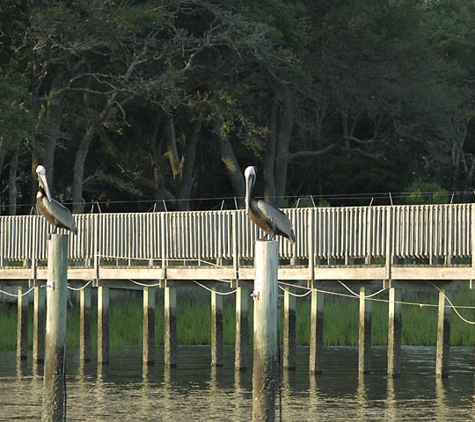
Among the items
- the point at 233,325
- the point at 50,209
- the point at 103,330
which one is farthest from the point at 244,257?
the point at 233,325

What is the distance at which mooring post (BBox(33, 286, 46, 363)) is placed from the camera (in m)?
41.7

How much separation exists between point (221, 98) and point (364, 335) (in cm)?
2967

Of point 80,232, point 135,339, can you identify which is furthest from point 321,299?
point 135,339

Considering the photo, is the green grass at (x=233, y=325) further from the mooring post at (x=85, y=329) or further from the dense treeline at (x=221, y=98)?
the dense treeline at (x=221, y=98)

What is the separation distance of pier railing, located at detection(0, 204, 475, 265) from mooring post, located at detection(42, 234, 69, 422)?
1059cm

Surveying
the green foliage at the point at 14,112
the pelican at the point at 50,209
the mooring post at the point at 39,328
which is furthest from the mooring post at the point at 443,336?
the green foliage at the point at 14,112

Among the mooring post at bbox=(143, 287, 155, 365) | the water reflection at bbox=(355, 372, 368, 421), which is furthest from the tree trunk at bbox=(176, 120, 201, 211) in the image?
the water reflection at bbox=(355, 372, 368, 421)

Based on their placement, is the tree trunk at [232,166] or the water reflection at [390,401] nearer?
the water reflection at [390,401]

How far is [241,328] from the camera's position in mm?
37938

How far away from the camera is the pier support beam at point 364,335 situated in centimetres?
3625

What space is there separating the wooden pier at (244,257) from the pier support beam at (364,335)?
3 centimetres

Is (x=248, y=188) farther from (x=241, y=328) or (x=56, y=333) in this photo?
(x=241, y=328)

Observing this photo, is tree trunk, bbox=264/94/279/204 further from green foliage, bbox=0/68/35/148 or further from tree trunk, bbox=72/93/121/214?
green foliage, bbox=0/68/35/148

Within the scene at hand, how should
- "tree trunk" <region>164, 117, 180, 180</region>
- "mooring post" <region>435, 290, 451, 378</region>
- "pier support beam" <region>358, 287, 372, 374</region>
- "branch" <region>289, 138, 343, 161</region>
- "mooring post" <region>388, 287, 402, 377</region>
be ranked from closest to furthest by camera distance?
"mooring post" <region>435, 290, 451, 378</region>
"mooring post" <region>388, 287, 402, 377</region>
"pier support beam" <region>358, 287, 372, 374</region>
"tree trunk" <region>164, 117, 180, 180</region>
"branch" <region>289, 138, 343, 161</region>
